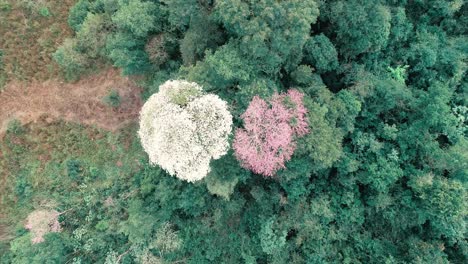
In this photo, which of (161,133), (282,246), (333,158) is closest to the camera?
(161,133)

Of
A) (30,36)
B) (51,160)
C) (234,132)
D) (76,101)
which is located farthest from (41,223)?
(234,132)

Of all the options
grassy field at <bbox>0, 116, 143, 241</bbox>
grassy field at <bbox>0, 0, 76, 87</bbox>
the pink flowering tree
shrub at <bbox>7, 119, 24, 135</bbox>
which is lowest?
grassy field at <bbox>0, 116, 143, 241</bbox>

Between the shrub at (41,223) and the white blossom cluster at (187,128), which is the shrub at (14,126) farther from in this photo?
the white blossom cluster at (187,128)

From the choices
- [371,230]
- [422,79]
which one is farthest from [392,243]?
[422,79]

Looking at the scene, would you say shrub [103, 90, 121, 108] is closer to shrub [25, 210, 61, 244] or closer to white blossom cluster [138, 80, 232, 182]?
white blossom cluster [138, 80, 232, 182]

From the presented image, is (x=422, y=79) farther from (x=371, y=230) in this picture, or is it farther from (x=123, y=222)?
(x=123, y=222)

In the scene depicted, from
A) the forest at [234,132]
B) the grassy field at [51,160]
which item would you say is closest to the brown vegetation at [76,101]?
the forest at [234,132]

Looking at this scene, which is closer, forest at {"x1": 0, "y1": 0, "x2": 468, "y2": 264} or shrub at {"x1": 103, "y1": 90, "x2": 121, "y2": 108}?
forest at {"x1": 0, "y1": 0, "x2": 468, "y2": 264}

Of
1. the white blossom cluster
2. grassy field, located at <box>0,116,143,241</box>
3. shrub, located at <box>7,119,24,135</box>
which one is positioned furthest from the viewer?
grassy field, located at <box>0,116,143,241</box>

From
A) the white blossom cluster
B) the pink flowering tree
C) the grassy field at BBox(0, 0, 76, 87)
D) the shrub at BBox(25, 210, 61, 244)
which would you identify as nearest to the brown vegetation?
the grassy field at BBox(0, 0, 76, 87)
